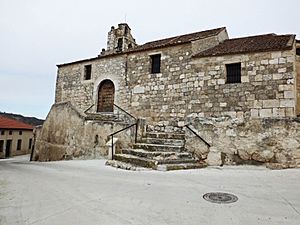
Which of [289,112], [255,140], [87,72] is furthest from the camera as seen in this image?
[87,72]

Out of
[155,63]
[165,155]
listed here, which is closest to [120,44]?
[155,63]

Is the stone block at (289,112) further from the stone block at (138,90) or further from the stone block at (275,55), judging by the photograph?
the stone block at (138,90)

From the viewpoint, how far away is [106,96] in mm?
14305

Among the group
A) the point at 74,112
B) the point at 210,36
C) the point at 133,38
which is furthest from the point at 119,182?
the point at 133,38

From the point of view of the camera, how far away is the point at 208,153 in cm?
693

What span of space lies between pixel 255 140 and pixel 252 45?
5828mm

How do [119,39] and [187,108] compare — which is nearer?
[187,108]

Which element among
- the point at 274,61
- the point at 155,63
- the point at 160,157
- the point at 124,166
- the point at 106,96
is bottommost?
the point at 124,166

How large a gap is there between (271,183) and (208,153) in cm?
232

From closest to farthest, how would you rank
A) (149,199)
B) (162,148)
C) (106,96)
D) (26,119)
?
(149,199), (162,148), (106,96), (26,119)

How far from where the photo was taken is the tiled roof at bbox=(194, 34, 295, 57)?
9.39 metres

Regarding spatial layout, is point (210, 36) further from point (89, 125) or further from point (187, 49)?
point (89, 125)

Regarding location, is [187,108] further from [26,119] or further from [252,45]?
[26,119]

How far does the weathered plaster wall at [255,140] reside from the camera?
19.5 feet
